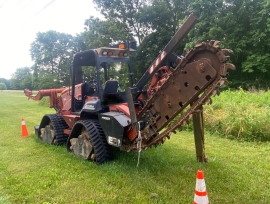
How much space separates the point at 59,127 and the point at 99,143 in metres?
2.25

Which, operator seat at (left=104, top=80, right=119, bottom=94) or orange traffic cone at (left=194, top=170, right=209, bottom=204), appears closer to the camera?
orange traffic cone at (left=194, top=170, right=209, bottom=204)

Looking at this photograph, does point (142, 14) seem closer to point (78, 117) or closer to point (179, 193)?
point (78, 117)

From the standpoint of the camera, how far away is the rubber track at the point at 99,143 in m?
5.30

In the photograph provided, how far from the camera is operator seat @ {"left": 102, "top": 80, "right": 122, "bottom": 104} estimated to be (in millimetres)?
5574

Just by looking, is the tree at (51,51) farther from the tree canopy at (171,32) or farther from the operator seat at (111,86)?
the operator seat at (111,86)

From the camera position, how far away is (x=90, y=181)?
458 cm

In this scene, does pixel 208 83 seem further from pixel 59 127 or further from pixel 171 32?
pixel 171 32

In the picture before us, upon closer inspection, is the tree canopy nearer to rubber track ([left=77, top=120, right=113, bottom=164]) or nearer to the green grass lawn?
the green grass lawn

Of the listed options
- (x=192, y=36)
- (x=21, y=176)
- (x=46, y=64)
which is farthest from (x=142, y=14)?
(x=21, y=176)

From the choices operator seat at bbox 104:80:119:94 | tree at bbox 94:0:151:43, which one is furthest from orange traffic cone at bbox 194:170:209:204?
tree at bbox 94:0:151:43

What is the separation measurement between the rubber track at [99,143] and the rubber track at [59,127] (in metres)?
1.86

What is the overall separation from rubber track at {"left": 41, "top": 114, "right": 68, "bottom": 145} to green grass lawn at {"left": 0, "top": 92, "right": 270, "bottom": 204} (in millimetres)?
328

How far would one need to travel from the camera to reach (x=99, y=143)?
209 inches

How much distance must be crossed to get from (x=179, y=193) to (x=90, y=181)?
161 centimetres
